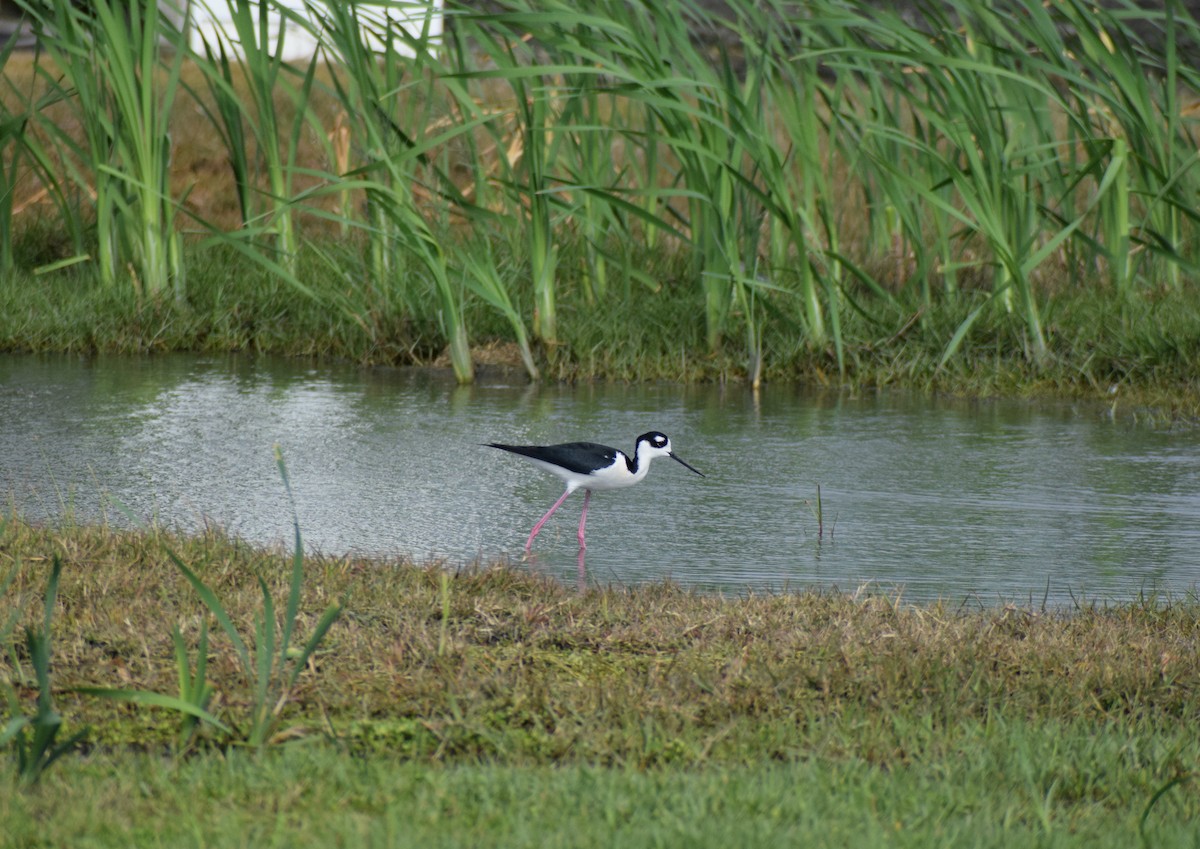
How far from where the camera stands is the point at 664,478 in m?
6.35

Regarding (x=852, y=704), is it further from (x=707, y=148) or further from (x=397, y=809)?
(x=707, y=148)

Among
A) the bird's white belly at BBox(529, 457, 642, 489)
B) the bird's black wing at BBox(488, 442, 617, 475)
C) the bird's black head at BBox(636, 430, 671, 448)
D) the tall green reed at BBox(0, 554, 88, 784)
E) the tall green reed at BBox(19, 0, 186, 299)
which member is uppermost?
the tall green reed at BBox(19, 0, 186, 299)

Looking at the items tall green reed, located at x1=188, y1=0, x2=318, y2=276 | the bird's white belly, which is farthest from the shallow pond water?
tall green reed, located at x1=188, y1=0, x2=318, y2=276

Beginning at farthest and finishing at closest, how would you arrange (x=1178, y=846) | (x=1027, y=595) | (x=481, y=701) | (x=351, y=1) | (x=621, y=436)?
(x=351, y=1) < (x=621, y=436) < (x=1027, y=595) < (x=481, y=701) < (x=1178, y=846)

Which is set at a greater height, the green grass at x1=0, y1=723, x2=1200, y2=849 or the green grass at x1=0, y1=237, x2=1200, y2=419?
the green grass at x1=0, y1=237, x2=1200, y2=419

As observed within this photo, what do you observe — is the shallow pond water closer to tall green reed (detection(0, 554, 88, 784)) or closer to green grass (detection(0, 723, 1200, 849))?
green grass (detection(0, 723, 1200, 849))

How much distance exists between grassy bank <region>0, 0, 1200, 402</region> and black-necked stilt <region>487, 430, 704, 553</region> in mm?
2121

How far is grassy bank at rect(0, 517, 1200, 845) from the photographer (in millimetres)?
2752

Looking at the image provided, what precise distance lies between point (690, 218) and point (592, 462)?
12.1 ft

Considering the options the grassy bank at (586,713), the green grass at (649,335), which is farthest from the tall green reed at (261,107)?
the grassy bank at (586,713)

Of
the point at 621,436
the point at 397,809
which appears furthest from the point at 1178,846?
the point at 621,436

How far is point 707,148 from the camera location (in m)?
7.86

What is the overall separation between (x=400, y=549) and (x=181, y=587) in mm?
952

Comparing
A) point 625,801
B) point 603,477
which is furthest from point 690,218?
point 625,801
